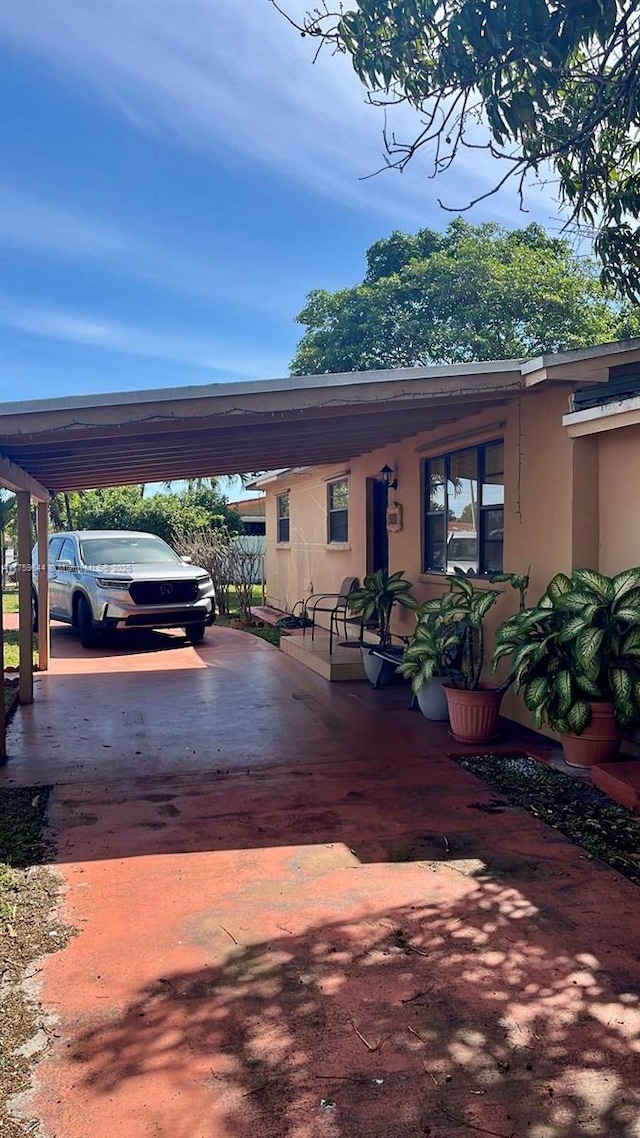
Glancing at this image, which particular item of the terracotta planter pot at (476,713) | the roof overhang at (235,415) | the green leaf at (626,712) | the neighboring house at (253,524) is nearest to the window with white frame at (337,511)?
the roof overhang at (235,415)

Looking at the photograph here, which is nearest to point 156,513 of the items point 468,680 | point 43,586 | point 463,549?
point 43,586

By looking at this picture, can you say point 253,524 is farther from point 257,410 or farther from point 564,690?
point 564,690

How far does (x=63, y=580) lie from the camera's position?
1334 cm

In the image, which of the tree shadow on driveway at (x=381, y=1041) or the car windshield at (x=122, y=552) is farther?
the car windshield at (x=122, y=552)

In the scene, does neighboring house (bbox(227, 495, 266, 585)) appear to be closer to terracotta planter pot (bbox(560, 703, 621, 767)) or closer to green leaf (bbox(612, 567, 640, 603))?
terracotta planter pot (bbox(560, 703, 621, 767))

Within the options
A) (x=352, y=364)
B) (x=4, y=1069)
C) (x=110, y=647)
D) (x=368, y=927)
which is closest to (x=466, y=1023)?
(x=368, y=927)

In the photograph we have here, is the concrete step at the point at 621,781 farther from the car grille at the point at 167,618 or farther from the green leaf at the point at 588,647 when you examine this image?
the car grille at the point at 167,618

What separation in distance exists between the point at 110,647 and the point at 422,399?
8.51 metres

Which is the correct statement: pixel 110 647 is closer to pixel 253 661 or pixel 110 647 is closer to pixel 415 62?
pixel 253 661

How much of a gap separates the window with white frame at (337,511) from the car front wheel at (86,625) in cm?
434

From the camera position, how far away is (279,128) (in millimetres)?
8250

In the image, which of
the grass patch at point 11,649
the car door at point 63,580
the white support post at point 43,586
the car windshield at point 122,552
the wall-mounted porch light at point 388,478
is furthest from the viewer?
the car door at point 63,580

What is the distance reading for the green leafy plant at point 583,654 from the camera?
207 inches

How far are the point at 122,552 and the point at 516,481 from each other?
7.98 metres
